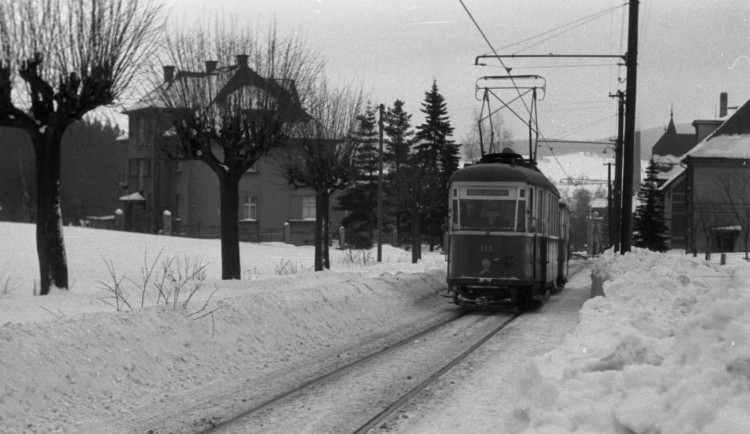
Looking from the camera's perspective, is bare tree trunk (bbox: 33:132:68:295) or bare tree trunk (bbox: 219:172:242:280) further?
bare tree trunk (bbox: 219:172:242:280)

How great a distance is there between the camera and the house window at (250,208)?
56750 mm

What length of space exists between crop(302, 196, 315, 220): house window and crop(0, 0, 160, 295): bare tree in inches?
1640

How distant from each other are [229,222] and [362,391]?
1230cm

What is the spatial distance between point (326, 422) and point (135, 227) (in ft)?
189

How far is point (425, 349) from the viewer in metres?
11.7

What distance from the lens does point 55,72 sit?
14508 millimetres

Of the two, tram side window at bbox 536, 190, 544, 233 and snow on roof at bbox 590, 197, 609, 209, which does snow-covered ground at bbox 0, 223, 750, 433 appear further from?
snow on roof at bbox 590, 197, 609, 209

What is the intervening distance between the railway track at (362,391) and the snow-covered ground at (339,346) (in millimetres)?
890

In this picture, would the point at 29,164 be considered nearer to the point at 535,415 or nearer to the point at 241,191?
the point at 241,191

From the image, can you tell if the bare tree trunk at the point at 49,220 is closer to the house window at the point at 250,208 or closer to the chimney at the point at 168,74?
the chimney at the point at 168,74

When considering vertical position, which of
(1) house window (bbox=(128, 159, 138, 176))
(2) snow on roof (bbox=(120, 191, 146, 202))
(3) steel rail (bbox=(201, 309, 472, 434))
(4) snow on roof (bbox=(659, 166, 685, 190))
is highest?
(4) snow on roof (bbox=(659, 166, 685, 190))

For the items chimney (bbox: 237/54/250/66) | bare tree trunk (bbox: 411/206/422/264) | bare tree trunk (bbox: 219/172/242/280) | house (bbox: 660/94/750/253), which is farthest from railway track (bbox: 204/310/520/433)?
house (bbox: 660/94/750/253)

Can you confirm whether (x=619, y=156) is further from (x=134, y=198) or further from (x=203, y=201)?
(x=134, y=198)

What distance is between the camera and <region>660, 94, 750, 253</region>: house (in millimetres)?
45031
